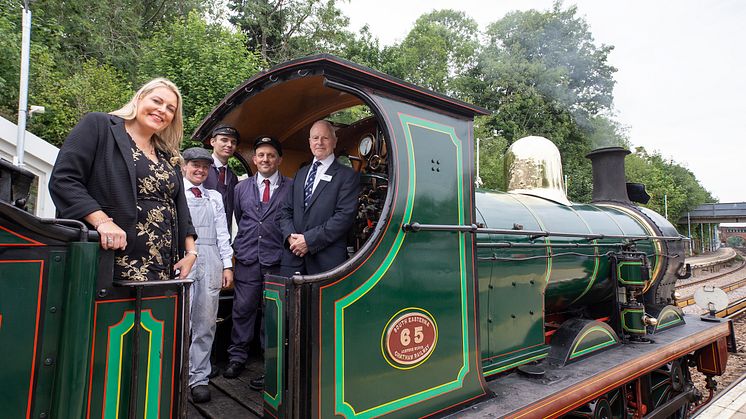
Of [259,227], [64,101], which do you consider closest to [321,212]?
[259,227]

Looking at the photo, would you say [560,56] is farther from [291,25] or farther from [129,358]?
[129,358]

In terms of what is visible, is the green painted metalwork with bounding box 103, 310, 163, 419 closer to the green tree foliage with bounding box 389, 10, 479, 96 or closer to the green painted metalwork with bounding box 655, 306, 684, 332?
the green painted metalwork with bounding box 655, 306, 684, 332

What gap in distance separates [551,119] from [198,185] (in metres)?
25.0

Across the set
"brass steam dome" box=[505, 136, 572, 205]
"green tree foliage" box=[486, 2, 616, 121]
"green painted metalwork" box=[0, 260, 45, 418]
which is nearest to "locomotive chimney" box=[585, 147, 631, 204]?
"brass steam dome" box=[505, 136, 572, 205]

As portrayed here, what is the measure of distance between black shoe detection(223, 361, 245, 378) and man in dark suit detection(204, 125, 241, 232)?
3.49 ft

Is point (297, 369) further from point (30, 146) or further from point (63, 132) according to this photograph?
point (63, 132)

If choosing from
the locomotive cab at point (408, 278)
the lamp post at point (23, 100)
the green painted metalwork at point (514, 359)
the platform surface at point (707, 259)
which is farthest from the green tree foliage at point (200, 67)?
the platform surface at point (707, 259)

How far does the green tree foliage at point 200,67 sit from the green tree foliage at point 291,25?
8467mm

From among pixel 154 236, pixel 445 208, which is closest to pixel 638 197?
pixel 445 208

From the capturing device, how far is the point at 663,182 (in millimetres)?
39062

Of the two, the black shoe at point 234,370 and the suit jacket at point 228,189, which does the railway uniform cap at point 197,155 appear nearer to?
the suit jacket at point 228,189

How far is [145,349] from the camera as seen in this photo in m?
1.64

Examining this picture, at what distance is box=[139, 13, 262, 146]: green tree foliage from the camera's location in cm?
1094

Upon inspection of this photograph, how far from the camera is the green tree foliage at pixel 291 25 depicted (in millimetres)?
21172
